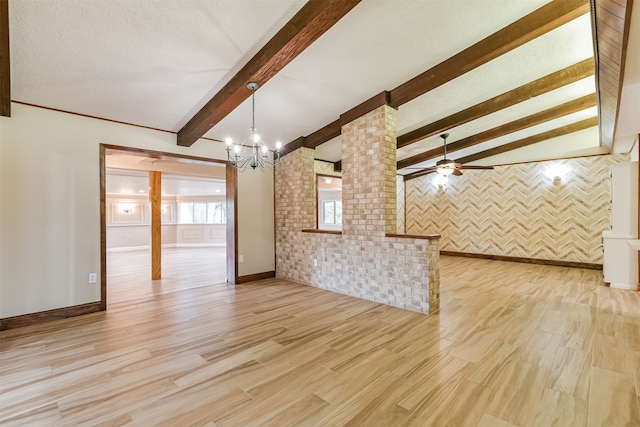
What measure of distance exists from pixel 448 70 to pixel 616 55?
1.51 metres

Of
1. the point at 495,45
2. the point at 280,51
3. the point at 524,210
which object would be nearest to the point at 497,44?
the point at 495,45

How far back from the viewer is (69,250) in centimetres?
372

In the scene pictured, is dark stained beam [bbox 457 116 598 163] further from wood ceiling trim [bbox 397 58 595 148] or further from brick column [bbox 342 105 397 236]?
brick column [bbox 342 105 397 236]

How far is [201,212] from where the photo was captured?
12.6m

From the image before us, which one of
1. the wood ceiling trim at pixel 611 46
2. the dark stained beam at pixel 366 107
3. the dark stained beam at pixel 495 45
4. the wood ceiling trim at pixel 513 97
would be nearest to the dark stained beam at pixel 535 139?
the wood ceiling trim at pixel 611 46

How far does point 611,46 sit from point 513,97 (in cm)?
214

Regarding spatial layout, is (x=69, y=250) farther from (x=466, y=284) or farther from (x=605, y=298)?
(x=605, y=298)

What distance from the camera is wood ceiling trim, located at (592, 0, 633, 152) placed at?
2.00 metres

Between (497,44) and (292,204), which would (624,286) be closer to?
(497,44)

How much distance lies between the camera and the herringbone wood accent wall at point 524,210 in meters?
6.38

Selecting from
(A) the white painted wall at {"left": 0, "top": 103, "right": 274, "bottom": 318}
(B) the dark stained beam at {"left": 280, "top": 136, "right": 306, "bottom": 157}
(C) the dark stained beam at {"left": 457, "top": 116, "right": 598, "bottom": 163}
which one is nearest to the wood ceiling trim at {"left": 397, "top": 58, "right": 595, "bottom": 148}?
(B) the dark stained beam at {"left": 280, "top": 136, "right": 306, "bottom": 157}

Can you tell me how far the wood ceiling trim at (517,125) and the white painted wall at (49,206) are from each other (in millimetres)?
6667

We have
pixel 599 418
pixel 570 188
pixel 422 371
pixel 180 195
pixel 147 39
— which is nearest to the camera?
pixel 599 418

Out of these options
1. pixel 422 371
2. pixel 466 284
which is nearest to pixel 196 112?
pixel 422 371
